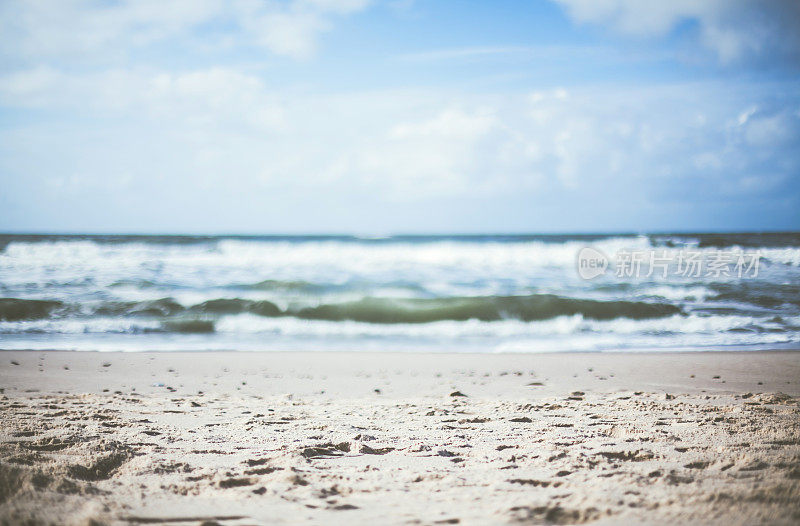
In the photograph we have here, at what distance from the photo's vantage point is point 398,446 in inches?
128

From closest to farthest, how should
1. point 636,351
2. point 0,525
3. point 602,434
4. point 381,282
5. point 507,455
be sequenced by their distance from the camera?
point 0,525, point 507,455, point 602,434, point 636,351, point 381,282

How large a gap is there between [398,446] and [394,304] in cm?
822

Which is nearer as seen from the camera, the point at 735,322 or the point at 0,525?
the point at 0,525

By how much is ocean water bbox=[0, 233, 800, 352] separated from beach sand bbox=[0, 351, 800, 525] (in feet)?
7.98

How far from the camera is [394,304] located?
11461 millimetres

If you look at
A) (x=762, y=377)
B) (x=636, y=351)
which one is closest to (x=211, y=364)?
(x=636, y=351)

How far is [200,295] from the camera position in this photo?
38.4 ft

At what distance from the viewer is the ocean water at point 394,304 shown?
8.41m

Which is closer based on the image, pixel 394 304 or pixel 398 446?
pixel 398 446

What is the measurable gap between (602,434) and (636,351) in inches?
180

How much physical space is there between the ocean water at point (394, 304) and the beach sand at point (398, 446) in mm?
2431

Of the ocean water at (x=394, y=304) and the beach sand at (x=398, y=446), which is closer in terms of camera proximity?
the beach sand at (x=398, y=446)

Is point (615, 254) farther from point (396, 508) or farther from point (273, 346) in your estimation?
point (396, 508)

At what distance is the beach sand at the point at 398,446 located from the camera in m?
2.24
